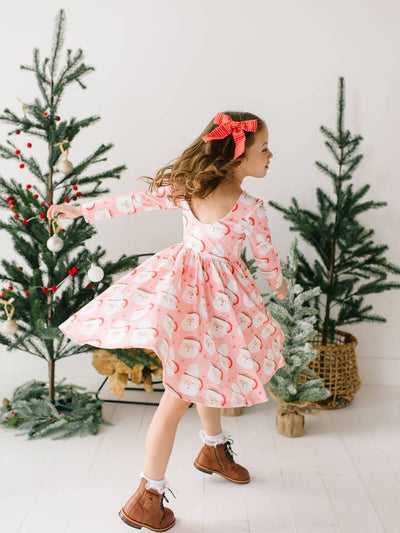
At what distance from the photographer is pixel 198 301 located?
1.84 metres

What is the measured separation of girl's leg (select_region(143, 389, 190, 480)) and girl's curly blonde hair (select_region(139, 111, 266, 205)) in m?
0.64

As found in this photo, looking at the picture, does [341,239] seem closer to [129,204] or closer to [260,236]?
[260,236]

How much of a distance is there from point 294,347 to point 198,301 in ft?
2.82

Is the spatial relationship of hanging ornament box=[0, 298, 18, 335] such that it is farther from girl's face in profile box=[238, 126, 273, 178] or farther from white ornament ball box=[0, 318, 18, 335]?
girl's face in profile box=[238, 126, 273, 178]

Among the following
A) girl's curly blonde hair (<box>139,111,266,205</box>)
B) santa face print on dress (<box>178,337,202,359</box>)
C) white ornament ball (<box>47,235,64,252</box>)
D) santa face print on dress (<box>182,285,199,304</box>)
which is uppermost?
girl's curly blonde hair (<box>139,111,266,205</box>)

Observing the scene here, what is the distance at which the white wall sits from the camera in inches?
113

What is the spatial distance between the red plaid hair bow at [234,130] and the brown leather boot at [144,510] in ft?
3.61

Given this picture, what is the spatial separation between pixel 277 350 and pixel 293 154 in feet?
4.21

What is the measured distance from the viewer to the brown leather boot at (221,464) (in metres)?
2.16

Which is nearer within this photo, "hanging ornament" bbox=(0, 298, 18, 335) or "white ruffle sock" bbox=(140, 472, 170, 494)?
"white ruffle sock" bbox=(140, 472, 170, 494)

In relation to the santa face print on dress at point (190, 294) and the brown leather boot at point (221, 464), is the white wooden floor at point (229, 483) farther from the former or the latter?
the santa face print on dress at point (190, 294)

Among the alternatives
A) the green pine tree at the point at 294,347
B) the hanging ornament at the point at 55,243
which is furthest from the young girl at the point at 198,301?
the green pine tree at the point at 294,347

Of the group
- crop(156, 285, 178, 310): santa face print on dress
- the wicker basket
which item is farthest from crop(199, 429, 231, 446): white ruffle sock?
the wicker basket

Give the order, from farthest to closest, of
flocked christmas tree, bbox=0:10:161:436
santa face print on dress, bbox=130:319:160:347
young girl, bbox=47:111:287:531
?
flocked christmas tree, bbox=0:10:161:436 < young girl, bbox=47:111:287:531 < santa face print on dress, bbox=130:319:160:347
